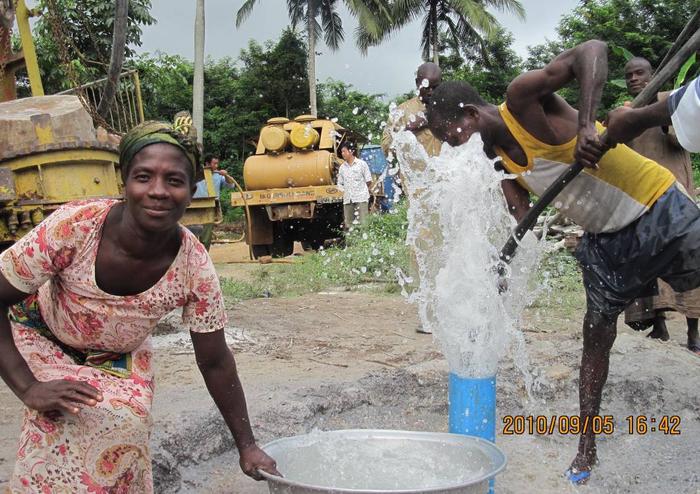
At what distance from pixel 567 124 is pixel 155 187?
1.58 meters

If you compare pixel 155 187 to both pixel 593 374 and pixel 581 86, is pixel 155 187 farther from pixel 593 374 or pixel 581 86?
pixel 593 374

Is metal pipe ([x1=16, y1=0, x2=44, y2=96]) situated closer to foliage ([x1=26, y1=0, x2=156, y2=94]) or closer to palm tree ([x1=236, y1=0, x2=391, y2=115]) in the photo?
foliage ([x1=26, y1=0, x2=156, y2=94])

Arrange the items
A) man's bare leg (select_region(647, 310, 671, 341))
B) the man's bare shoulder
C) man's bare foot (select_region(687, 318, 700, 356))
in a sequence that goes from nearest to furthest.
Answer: man's bare foot (select_region(687, 318, 700, 356)) < man's bare leg (select_region(647, 310, 671, 341)) < the man's bare shoulder

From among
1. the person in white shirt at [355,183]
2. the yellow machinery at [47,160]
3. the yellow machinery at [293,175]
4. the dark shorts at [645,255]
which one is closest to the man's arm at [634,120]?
the dark shorts at [645,255]

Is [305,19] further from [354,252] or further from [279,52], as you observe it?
[354,252]

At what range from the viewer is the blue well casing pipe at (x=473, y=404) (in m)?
2.22

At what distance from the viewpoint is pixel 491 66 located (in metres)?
27.2

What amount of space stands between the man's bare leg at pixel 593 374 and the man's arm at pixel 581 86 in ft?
2.16

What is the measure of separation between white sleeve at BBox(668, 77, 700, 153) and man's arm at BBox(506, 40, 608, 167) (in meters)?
0.44

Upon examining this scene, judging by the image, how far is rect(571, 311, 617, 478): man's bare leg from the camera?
2.69 m

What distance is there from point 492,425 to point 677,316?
4.24m

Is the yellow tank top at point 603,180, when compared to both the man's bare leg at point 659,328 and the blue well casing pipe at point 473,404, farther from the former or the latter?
the man's bare leg at point 659,328

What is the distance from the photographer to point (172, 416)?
2773 millimetres

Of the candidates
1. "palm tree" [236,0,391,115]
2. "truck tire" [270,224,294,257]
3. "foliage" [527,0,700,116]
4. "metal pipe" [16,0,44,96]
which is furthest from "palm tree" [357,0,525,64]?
"metal pipe" [16,0,44,96]
